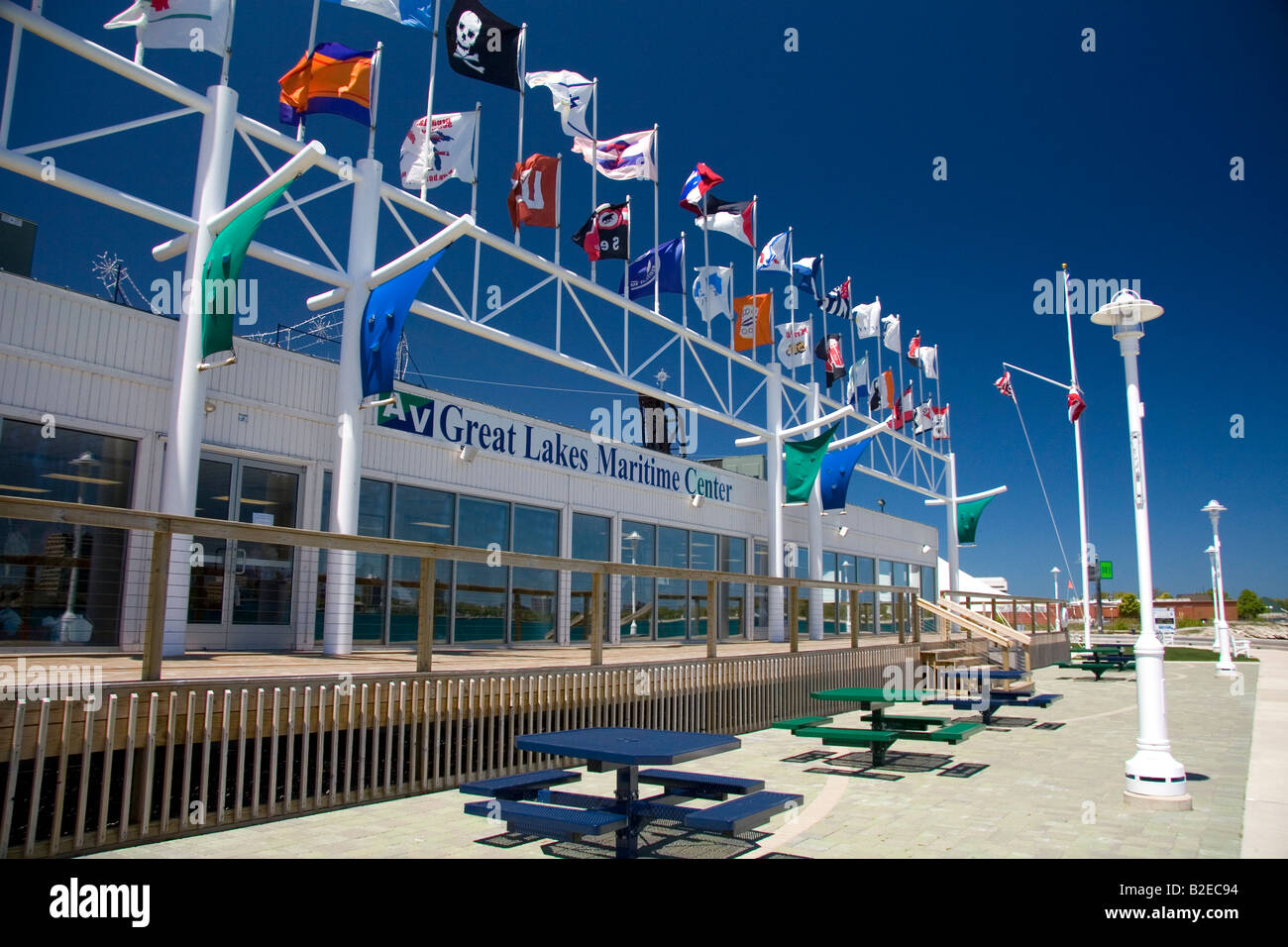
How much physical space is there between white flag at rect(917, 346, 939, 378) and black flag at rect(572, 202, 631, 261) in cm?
1621

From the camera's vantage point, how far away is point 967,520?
3222 centimetres

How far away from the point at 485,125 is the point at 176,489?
874 cm

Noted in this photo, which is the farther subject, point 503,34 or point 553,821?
point 503,34

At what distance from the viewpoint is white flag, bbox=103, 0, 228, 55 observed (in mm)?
10039

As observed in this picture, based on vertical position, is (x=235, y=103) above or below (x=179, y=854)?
above

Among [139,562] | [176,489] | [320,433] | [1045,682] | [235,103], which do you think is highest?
[235,103]

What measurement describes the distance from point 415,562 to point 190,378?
423cm

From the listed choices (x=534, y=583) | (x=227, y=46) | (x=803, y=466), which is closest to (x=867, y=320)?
(x=803, y=466)

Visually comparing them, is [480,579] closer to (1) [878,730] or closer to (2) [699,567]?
(2) [699,567]

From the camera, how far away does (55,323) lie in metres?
9.59
